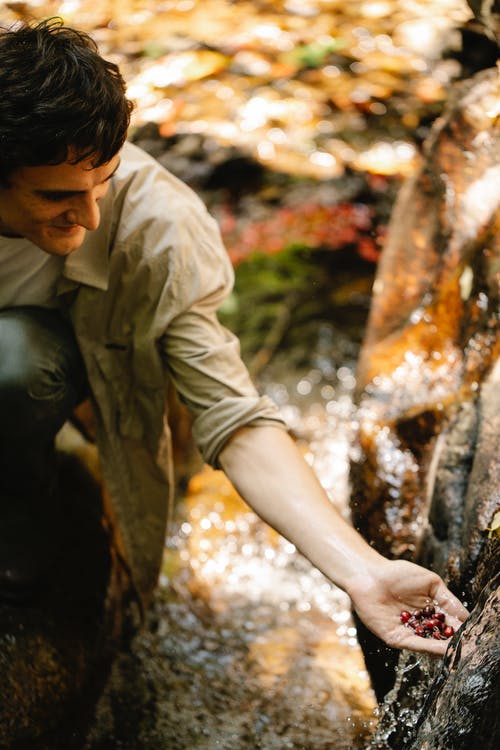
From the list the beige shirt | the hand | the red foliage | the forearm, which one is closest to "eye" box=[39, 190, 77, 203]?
the beige shirt

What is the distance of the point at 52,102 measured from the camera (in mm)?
1998

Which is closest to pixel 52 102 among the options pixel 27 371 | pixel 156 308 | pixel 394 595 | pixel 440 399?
pixel 156 308

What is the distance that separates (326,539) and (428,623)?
13.6 inches

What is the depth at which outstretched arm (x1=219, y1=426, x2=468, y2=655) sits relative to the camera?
2.10 metres

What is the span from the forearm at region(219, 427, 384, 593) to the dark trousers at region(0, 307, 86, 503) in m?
0.61

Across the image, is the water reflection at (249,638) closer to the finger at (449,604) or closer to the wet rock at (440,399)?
the wet rock at (440,399)

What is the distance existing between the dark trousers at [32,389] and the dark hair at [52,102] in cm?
59

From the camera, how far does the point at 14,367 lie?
2.52 m

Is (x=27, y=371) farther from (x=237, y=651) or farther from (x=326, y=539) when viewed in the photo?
(x=237, y=651)

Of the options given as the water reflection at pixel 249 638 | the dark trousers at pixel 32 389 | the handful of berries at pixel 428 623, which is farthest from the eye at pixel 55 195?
the water reflection at pixel 249 638

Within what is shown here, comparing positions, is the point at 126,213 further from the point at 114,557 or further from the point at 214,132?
the point at 214,132

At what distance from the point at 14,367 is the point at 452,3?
571 cm

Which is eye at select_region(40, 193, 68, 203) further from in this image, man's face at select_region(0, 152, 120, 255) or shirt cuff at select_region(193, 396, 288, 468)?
shirt cuff at select_region(193, 396, 288, 468)

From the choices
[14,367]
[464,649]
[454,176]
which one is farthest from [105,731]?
[454,176]
